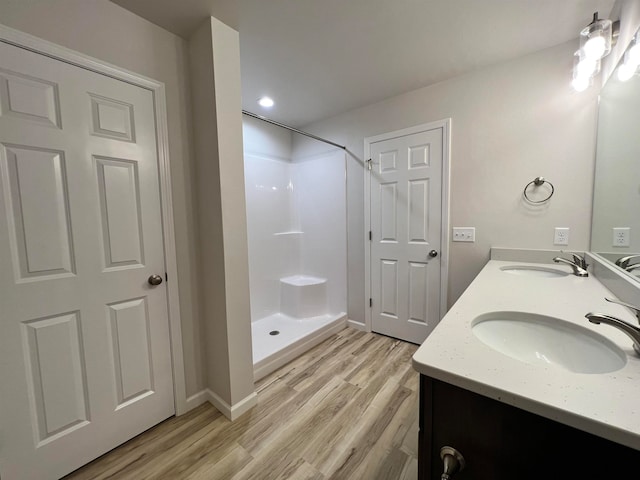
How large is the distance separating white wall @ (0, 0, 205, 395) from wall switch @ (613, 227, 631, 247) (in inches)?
89.0

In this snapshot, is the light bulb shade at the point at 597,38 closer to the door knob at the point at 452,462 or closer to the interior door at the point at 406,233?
the interior door at the point at 406,233

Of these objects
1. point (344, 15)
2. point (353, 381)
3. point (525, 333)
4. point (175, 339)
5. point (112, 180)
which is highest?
point (344, 15)

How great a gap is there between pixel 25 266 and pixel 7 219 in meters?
0.21

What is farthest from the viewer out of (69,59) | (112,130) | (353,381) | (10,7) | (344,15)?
(353,381)

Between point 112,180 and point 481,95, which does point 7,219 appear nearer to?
point 112,180

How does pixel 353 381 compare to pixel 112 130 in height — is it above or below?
below

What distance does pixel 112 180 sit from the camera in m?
1.31

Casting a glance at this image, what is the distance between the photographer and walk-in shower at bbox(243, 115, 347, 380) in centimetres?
277

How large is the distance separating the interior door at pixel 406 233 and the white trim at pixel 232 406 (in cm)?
143

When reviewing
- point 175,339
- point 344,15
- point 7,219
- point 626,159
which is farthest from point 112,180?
point 626,159

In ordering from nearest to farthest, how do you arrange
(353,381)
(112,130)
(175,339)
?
(112,130) → (175,339) → (353,381)

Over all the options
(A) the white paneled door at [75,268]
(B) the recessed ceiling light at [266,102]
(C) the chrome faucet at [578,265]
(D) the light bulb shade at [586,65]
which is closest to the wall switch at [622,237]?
(C) the chrome faucet at [578,265]

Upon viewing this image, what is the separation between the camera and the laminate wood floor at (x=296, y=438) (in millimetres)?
1209

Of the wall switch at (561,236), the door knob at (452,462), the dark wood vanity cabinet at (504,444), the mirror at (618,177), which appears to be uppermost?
the mirror at (618,177)
